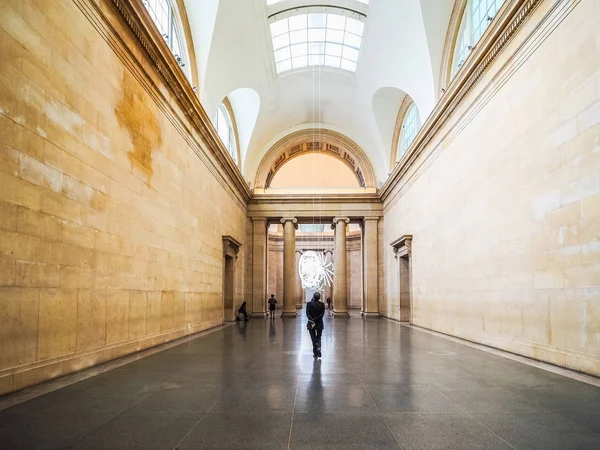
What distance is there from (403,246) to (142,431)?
1469 centimetres

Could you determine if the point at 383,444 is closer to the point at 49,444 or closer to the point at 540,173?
the point at 49,444

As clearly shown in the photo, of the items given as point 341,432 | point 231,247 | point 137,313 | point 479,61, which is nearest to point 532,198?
point 479,61

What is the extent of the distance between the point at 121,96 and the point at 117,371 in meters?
4.67

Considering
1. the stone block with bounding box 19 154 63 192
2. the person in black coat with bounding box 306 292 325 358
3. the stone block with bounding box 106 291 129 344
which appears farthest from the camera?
the person in black coat with bounding box 306 292 325 358

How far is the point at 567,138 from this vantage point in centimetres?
649

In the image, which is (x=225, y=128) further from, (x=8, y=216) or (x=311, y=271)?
(x=8, y=216)

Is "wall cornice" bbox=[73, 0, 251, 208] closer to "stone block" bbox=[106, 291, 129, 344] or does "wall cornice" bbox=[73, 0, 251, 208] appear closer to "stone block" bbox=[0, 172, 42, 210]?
"stone block" bbox=[0, 172, 42, 210]

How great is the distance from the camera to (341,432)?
11.7 ft

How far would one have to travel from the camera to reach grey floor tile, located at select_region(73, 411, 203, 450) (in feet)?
10.8

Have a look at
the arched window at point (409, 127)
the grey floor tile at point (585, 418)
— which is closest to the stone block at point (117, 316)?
the grey floor tile at point (585, 418)

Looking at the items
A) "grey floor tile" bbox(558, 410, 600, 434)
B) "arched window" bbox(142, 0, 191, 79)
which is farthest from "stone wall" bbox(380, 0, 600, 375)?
"arched window" bbox(142, 0, 191, 79)

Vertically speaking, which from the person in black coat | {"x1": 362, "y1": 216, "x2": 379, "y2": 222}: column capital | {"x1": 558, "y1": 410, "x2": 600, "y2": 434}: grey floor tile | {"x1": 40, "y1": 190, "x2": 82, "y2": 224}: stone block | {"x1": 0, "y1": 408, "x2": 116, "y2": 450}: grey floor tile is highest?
{"x1": 362, "y1": 216, "x2": 379, "y2": 222}: column capital

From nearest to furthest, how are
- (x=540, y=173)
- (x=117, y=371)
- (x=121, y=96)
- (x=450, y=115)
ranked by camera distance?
(x=117, y=371) → (x=540, y=173) → (x=121, y=96) → (x=450, y=115)

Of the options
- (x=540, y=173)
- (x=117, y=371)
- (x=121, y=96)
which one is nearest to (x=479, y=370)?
(x=540, y=173)
